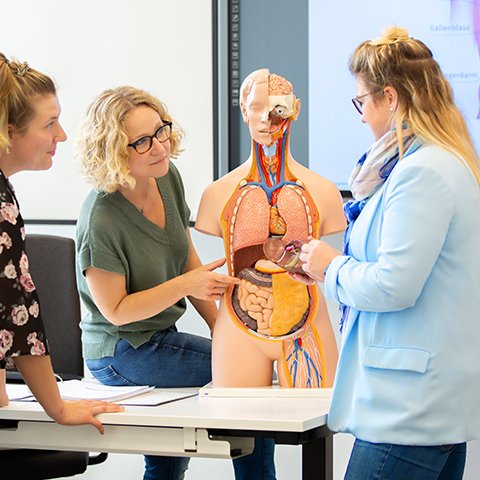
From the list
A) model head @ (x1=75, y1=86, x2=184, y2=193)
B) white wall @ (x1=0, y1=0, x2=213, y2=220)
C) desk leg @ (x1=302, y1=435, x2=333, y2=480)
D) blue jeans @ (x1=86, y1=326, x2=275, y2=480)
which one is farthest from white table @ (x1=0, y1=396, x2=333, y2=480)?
white wall @ (x1=0, y1=0, x2=213, y2=220)

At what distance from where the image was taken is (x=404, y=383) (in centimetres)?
123

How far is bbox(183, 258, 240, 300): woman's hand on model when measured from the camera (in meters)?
1.73

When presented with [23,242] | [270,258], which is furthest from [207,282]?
[23,242]

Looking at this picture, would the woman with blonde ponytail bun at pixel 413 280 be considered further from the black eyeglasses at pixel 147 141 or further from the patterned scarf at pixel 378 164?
the black eyeglasses at pixel 147 141

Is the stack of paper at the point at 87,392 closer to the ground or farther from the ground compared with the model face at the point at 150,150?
closer to the ground

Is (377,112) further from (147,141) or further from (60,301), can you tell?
(60,301)

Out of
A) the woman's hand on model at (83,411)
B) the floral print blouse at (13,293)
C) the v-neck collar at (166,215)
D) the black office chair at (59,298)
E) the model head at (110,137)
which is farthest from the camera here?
the black office chair at (59,298)

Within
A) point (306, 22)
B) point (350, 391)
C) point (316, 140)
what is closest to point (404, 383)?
point (350, 391)

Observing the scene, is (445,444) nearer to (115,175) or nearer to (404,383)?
(404,383)

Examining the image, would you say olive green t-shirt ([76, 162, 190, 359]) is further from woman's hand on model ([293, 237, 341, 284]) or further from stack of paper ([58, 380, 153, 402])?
woman's hand on model ([293, 237, 341, 284])

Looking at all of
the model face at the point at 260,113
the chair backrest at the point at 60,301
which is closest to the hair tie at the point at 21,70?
the model face at the point at 260,113

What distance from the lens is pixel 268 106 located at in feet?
5.72

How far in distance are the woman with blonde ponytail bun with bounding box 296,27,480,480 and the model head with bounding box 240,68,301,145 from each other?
44cm

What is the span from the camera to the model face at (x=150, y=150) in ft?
5.70
